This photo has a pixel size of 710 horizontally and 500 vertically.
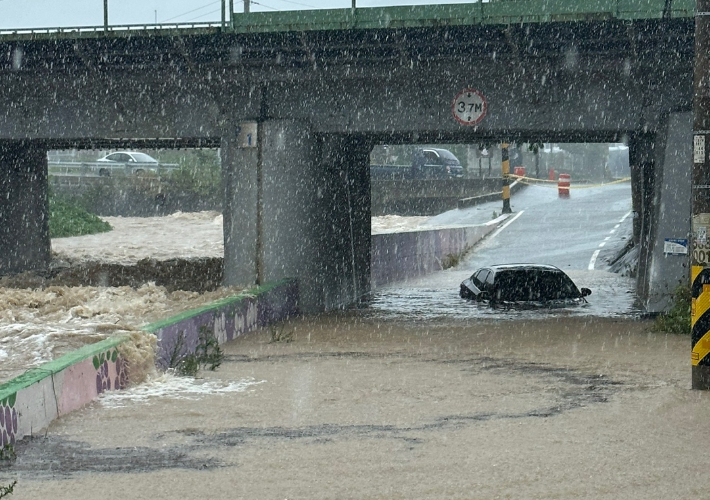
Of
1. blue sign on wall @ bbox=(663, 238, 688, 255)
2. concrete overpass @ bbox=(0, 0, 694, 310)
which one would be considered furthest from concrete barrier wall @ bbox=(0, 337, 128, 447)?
concrete overpass @ bbox=(0, 0, 694, 310)

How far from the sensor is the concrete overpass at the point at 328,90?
2102 cm

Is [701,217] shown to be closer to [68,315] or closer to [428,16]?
[428,16]

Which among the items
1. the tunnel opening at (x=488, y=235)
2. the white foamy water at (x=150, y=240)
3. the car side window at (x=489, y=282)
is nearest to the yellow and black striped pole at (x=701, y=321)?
the tunnel opening at (x=488, y=235)

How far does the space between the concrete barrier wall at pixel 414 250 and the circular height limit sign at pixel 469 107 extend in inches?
400

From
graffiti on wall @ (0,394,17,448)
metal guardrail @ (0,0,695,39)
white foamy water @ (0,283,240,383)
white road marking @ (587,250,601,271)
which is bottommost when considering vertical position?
white road marking @ (587,250,601,271)

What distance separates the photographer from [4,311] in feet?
75.0

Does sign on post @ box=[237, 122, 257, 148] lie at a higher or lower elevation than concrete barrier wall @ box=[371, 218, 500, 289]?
higher

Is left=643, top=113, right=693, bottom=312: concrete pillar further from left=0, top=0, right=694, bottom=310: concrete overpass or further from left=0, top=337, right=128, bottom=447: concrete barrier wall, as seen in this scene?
left=0, top=337, right=128, bottom=447: concrete barrier wall

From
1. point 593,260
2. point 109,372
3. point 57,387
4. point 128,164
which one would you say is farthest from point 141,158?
A: point 57,387

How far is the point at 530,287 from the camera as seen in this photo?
23.8 m

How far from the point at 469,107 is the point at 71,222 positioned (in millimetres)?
36661

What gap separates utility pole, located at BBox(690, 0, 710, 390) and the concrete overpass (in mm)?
7385

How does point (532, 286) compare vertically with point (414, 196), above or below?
below

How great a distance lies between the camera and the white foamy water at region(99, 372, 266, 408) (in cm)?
1169
